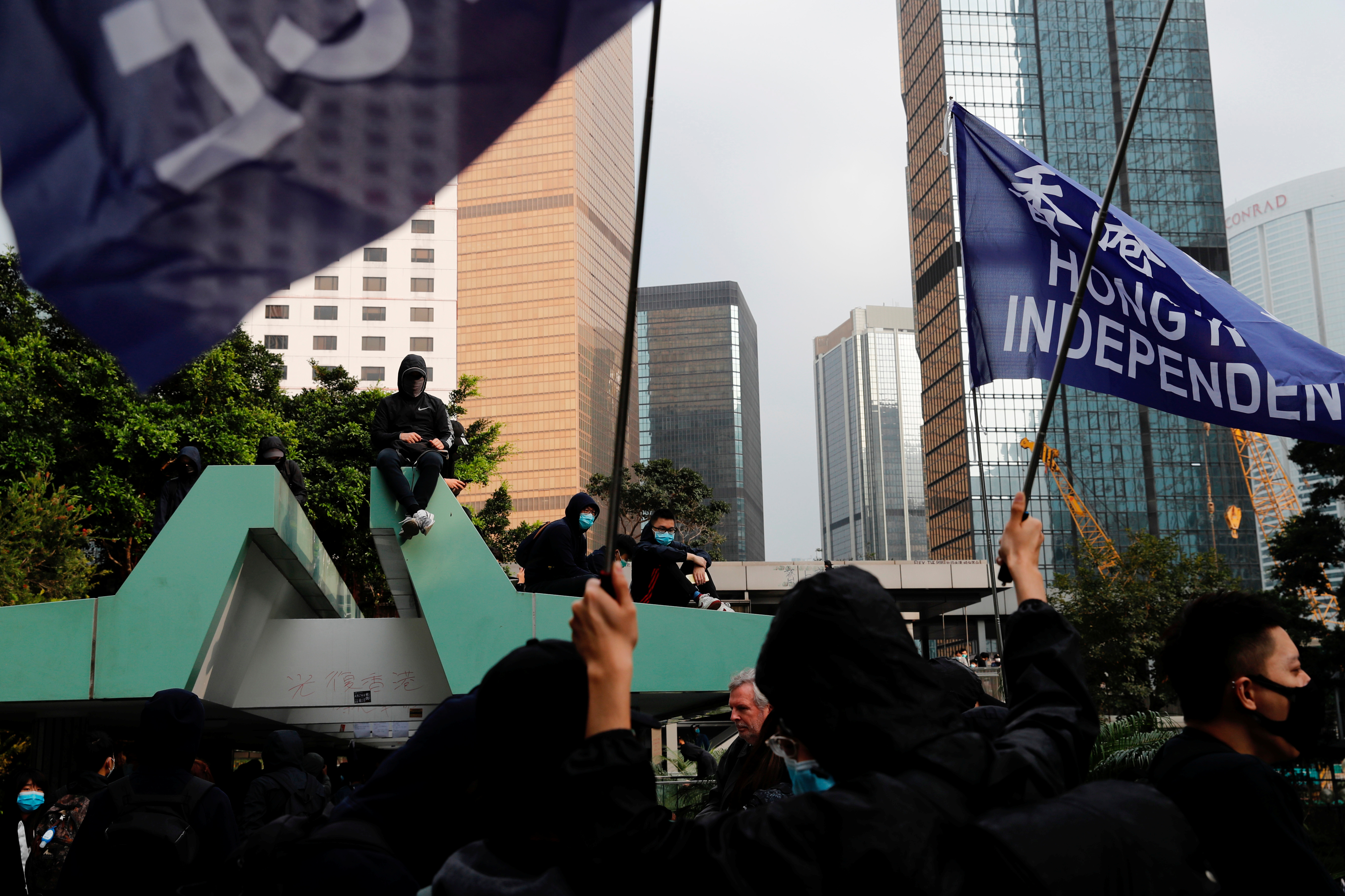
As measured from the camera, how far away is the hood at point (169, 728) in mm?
3512

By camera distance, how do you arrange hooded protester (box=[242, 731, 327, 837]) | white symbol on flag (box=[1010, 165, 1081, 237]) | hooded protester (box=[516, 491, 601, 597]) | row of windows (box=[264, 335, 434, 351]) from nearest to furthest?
hooded protester (box=[242, 731, 327, 837]) → white symbol on flag (box=[1010, 165, 1081, 237]) → hooded protester (box=[516, 491, 601, 597]) → row of windows (box=[264, 335, 434, 351])

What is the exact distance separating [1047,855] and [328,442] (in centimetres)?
3179

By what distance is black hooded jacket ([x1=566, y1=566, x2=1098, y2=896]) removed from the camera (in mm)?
1656

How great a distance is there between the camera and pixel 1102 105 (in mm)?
103688

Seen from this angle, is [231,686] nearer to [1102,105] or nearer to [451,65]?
[451,65]

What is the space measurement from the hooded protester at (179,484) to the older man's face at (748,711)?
7535 mm

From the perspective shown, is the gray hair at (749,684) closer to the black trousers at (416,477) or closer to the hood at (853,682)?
the hood at (853,682)

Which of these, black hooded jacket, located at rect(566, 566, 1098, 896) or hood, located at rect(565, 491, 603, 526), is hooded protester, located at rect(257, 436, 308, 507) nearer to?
hood, located at rect(565, 491, 603, 526)

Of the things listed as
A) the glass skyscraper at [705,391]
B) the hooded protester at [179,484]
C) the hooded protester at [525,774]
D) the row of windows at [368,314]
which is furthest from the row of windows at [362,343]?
the glass skyscraper at [705,391]

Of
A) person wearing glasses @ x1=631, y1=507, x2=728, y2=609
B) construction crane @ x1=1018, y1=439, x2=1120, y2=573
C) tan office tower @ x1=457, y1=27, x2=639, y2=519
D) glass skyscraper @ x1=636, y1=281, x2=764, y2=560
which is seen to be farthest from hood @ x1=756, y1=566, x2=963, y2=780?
glass skyscraper @ x1=636, y1=281, x2=764, y2=560

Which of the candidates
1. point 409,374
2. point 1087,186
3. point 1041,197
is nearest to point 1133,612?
point 409,374

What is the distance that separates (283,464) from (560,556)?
3.19 metres

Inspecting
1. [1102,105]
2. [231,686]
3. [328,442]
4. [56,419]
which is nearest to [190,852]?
[231,686]

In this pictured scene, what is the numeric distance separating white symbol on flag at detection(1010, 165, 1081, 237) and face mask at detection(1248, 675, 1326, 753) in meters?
4.01
